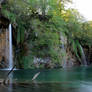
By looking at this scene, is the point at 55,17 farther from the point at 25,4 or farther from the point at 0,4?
the point at 0,4

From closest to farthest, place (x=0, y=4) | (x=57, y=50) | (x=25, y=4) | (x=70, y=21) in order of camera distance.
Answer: (x=0, y=4)
(x=25, y=4)
(x=57, y=50)
(x=70, y=21)

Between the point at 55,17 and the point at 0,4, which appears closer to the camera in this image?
the point at 0,4

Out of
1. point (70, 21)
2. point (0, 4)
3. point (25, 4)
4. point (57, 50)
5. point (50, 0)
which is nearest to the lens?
point (0, 4)

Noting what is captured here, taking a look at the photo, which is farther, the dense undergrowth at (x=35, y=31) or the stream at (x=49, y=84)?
the dense undergrowth at (x=35, y=31)

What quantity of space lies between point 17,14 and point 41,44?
4.24 m

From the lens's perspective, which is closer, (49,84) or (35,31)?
(49,84)

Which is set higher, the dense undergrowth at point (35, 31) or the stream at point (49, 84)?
the dense undergrowth at point (35, 31)

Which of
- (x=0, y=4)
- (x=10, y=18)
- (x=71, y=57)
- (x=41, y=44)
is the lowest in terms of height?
(x=71, y=57)

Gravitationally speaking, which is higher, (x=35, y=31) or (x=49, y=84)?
(x=35, y=31)

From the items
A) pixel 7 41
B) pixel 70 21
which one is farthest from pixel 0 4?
pixel 70 21

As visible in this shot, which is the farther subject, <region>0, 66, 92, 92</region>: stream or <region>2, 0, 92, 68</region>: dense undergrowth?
<region>2, 0, 92, 68</region>: dense undergrowth

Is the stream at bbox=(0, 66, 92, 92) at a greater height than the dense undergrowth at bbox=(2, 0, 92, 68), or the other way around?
the dense undergrowth at bbox=(2, 0, 92, 68)

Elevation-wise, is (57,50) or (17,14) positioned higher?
(17,14)

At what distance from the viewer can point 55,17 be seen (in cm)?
2308
